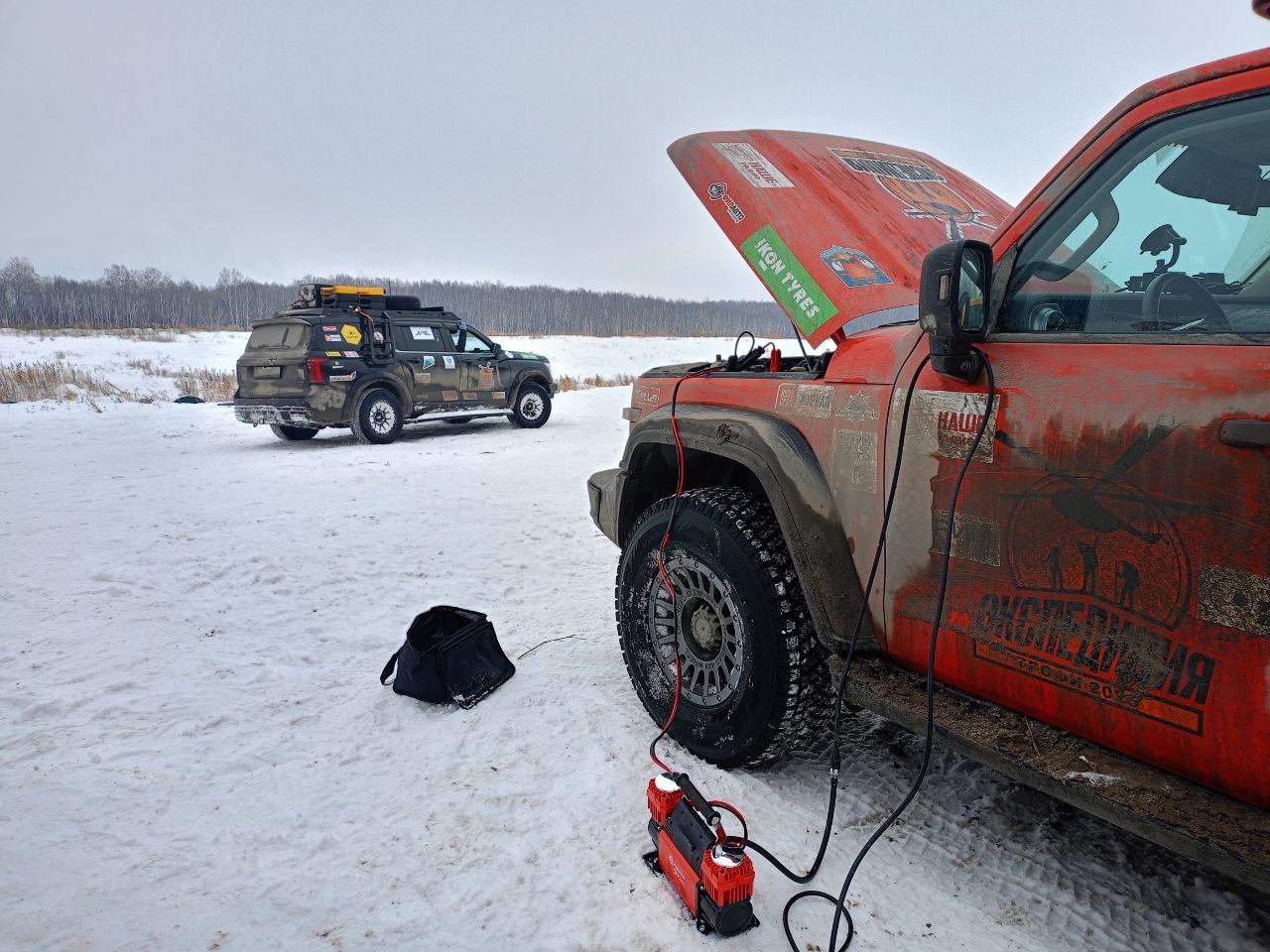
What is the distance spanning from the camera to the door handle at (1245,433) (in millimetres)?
1296

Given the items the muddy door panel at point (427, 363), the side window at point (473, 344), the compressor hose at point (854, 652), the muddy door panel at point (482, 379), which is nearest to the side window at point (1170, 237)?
the compressor hose at point (854, 652)

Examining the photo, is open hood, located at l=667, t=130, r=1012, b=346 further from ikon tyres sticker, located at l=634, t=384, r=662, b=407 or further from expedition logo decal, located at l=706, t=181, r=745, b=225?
ikon tyres sticker, located at l=634, t=384, r=662, b=407

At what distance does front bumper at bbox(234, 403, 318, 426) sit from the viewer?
9820mm

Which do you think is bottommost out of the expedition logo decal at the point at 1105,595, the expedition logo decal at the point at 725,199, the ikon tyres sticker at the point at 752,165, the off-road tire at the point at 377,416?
the off-road tire at the point at 377,416

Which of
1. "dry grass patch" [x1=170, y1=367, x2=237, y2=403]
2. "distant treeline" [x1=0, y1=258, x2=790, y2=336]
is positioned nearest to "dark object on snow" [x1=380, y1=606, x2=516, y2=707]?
"dry grass patch" [x1=170, y1=367, x2=237, y2=403]

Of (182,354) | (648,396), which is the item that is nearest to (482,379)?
(648,396)

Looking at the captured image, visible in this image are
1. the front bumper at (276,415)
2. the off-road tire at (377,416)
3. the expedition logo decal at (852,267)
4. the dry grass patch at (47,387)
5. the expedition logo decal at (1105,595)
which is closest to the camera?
the expedition logo decal at (1105,595)

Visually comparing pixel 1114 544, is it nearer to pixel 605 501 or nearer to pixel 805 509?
pixel 805 509

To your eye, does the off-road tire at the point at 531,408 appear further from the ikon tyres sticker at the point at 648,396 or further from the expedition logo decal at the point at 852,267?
the expedition logo decal at the point at 852,267

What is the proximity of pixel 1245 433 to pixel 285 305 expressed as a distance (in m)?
70.4

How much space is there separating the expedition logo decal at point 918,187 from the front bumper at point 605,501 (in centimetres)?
187

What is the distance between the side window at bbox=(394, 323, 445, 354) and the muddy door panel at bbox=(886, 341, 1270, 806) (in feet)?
33.6

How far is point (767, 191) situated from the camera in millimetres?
3156

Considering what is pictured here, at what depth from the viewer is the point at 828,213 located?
3.06m
